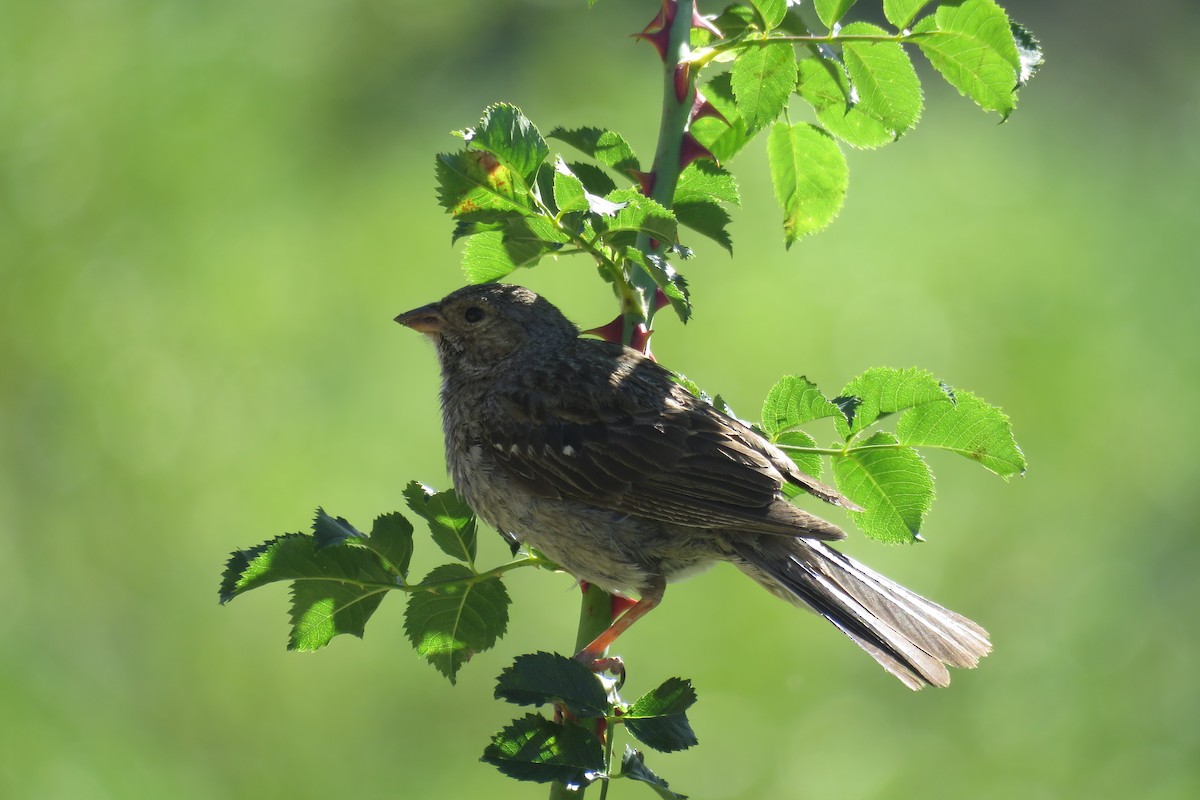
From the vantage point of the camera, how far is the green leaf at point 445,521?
2057mm

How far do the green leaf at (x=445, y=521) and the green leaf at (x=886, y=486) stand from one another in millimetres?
627

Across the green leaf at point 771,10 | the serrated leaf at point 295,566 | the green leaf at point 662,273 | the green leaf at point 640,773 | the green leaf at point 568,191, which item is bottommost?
the green leaf at point 640,773

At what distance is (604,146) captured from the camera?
2.05 meters

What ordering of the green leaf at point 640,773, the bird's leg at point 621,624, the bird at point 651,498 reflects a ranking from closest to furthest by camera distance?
the green leaf at point 640,773 < the bird's leg at point 621,624 < the bird at point 651,498

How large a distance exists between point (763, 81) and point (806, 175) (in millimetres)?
327

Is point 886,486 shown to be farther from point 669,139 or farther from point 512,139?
point 512,139

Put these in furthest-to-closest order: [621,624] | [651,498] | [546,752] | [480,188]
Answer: [651,498] → [621,624] → [480,188] → [546,752]

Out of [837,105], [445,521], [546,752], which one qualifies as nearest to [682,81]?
[837,105]

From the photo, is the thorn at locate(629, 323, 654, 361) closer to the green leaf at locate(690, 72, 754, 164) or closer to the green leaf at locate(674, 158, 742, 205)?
the green leaf at locate(674, 158, 742, 205)

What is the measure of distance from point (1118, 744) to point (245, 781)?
3.78 meters

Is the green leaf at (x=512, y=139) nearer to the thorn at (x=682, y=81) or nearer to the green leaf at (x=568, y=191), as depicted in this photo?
the green leaf at (x=568, y=191)

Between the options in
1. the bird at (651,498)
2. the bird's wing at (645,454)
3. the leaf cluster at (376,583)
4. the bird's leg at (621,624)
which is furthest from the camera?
the bird's wing at (645,454)

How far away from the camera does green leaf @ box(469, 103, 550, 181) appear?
1731 millimetres

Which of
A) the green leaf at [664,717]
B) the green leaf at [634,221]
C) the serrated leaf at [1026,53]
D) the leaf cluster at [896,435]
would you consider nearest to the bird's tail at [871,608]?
the leaf cluster at [896,435]
